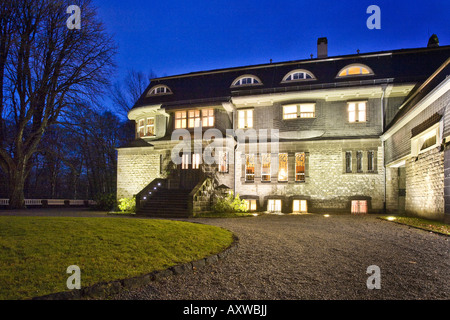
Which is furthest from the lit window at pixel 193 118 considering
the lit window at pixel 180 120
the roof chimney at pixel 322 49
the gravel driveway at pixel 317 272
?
the gravel driveway at pixel 317 272

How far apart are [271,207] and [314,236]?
10190 mm

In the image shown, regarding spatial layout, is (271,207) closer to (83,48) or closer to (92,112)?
(92,112)

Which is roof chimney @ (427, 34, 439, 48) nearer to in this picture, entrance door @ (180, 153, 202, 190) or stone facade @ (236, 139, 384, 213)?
stone facade @ (236, 139, 384, 213)

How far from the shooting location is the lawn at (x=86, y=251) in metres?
4.35

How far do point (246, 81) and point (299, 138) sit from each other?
19.8 ft

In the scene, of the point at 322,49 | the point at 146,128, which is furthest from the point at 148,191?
the point at 322,49

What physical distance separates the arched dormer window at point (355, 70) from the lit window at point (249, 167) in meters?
7.91

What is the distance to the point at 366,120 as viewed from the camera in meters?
18.9

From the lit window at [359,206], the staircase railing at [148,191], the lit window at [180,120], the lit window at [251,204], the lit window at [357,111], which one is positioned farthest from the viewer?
the lit window at [180,120]

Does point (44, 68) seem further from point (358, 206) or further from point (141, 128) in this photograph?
point (358, 206)

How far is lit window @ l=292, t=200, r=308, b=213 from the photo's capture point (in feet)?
62.6

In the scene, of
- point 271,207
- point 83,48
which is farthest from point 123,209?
point 83,48

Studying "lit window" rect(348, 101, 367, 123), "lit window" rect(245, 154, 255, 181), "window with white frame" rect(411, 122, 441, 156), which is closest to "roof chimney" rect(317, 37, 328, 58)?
"lit window" rect(348, 101, 367, 123)

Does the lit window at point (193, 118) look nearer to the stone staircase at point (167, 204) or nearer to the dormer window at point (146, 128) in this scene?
the dormer window at point (146, 128)
